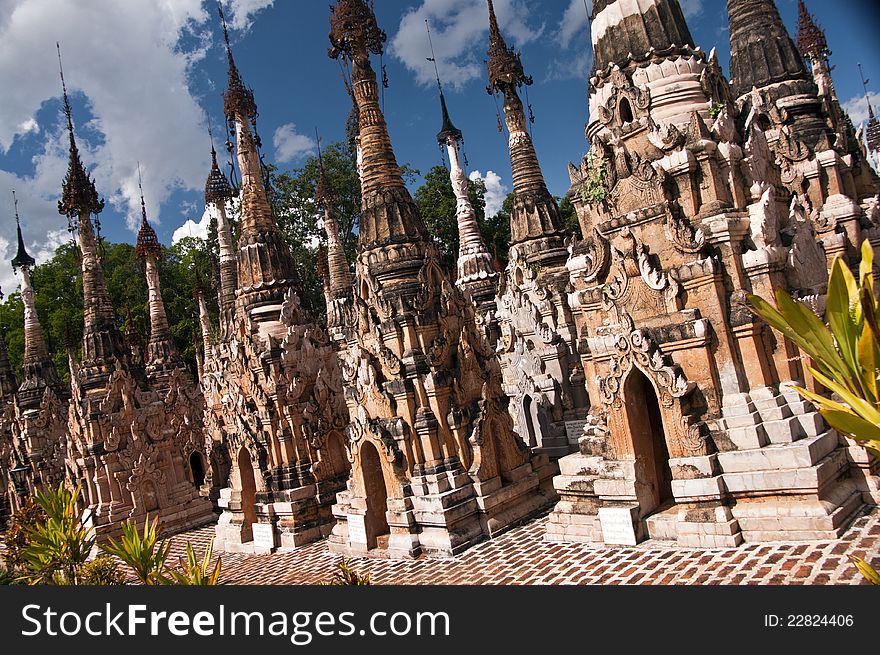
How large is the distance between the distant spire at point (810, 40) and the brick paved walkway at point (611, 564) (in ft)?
50.1

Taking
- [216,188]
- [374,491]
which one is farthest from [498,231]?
[374,491]

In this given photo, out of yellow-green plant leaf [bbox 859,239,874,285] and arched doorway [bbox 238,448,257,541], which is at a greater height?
yellow-green plant leaf [bbox 859,239,874,285]

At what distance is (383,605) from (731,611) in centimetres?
295

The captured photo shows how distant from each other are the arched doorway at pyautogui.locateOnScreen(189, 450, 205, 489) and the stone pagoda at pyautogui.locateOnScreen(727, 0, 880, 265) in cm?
2127

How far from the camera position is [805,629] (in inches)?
203

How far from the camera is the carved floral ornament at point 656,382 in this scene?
29.5 feet

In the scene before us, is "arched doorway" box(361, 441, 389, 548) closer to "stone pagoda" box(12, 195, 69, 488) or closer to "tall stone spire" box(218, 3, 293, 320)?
"tall stone spire" box(218, 3, 293, 320)

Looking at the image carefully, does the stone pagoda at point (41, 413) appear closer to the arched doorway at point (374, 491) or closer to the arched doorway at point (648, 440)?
the arched doorway at point (374, 491)

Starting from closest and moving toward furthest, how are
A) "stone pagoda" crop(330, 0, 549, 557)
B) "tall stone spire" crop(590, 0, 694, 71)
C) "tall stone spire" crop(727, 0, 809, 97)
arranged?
"tall stone spire" crop(590, 0, 694, 71) < "stone pagoda" crop(330, 0, 549, 557) < "tall stone spire" crop(727, 0, 809, 97)

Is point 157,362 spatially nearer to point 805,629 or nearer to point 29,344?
point 29,344

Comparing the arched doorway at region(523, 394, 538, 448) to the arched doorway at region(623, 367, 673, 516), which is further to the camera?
the arched doorway at region(523, 394, 538, 448)

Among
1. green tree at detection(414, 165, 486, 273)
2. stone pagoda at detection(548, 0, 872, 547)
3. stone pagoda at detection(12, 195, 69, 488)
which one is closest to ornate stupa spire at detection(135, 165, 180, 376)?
stone pagoda at detection(12, 195, 69, 488)

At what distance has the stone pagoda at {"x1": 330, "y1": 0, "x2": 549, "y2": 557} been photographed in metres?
11.8

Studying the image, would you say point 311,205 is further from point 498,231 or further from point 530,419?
point 530,419
